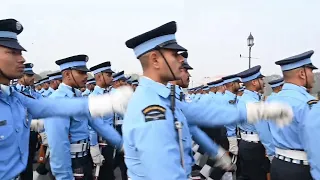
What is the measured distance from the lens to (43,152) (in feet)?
21.5

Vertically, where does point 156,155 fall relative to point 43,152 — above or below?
above

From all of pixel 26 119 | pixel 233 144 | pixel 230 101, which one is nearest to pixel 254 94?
pixel 230 101

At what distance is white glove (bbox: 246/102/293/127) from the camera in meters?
2.55

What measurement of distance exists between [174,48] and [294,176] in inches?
91.1

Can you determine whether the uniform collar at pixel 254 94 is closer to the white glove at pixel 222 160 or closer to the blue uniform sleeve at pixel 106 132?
the blue uniform sleeve at pixel 106 132

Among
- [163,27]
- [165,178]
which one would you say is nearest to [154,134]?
[165,178]

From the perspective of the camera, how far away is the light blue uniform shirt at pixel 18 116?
263 cm

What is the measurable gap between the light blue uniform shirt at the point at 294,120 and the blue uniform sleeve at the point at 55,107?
6.15 feet

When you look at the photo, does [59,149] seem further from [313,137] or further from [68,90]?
[313,137]

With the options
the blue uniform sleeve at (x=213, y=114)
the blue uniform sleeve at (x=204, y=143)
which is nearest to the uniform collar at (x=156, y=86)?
the blue uniform sleeve at (x=213, y=114)

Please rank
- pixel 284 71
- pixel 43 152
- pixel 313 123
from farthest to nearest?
pixel 43 152 < pixel 284 71 < pixel 313 123

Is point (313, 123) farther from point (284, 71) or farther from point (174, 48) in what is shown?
point (174, 48)

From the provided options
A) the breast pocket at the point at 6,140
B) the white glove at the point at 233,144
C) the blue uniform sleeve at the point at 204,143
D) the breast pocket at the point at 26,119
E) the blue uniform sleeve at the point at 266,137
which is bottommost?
the white glove at the point at 233,144

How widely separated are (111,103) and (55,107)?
54 cm
